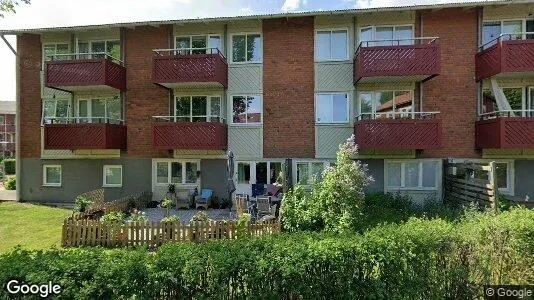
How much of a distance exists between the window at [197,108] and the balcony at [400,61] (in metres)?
7.68

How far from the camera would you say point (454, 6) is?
15250 mm

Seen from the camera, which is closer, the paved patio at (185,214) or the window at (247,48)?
the paved patio at (185,214)

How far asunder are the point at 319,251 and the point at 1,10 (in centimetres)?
1880

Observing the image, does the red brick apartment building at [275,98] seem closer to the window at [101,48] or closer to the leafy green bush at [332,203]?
the window at [101,48]

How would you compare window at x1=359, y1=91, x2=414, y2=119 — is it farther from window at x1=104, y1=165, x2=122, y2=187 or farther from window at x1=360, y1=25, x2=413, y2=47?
window at x1=104, y1=165, x2=122, y2=187

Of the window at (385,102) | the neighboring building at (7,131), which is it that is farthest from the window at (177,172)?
the neighboring building at (7,131)

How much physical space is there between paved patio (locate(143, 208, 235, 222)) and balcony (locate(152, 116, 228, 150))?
3.17 m

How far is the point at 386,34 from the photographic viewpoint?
1645 centimetres

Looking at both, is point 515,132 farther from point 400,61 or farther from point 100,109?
point 100,109

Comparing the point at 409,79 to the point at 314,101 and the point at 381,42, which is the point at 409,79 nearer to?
the point at 381,42

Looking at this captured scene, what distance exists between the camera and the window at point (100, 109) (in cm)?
1800

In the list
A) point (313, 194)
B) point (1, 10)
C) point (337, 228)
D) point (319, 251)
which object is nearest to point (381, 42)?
point (313, 194)

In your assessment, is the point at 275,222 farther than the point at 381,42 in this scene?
No

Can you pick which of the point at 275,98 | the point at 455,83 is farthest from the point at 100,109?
the point at 455,83
